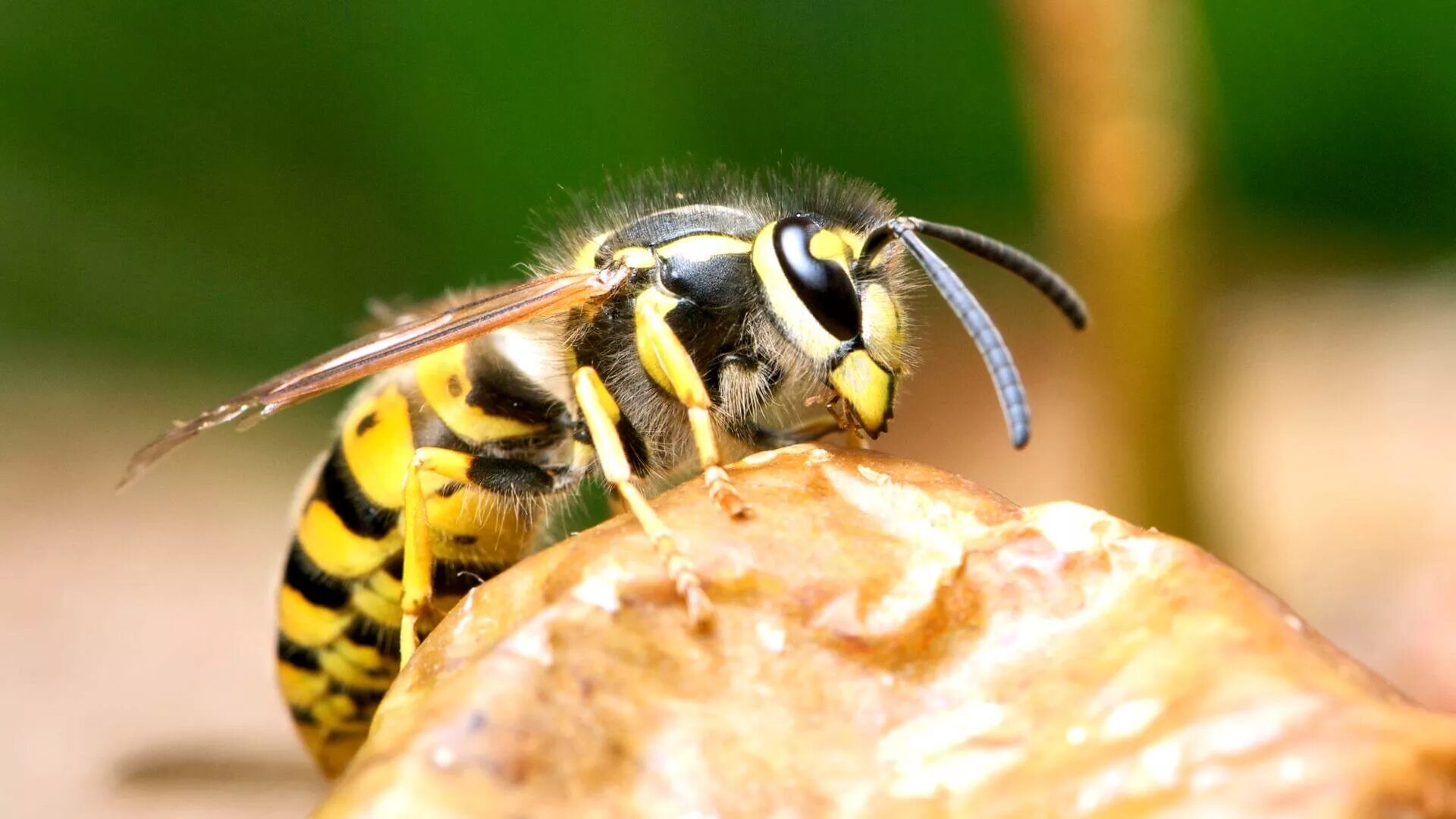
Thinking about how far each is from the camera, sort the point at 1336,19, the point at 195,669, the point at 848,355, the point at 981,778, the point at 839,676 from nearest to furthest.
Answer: the point at 981,778 → the point at 839,676 → the point at 848,355 → the point at 195,669 → the point at 1336,19

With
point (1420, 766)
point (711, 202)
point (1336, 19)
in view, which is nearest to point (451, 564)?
point (711, 202)

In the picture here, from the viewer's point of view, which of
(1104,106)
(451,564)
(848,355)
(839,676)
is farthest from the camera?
(1104,106)

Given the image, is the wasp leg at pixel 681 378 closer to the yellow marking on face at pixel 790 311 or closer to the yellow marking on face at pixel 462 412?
the yellow marking on face at pixel 790 311

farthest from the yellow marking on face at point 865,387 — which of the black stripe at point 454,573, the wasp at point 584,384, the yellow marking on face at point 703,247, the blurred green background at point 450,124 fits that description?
the blurred green background at point 450,124

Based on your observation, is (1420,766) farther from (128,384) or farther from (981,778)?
(128,384)

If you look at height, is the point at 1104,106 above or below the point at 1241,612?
above
